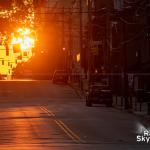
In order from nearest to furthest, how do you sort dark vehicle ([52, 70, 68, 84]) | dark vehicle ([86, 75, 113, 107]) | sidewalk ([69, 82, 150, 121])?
1. sidewalk ([69, 82, 150, 121])
2. dark vehicle ([86, 75, 113, 107])
3. dark vehicle ([52, 70, 68, 84])

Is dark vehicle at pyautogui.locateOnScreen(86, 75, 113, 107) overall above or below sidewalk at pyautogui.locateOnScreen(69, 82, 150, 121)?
above

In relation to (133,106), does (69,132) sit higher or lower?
higher

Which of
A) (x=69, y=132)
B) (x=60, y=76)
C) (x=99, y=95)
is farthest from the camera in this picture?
(x=60, y=76)

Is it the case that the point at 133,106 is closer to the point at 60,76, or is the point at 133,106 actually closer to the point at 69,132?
the point at 69,132

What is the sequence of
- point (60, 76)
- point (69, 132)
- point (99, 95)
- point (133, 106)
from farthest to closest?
point (60, 76)
point (99, 95)
point (133, 106)
point (69, 132)

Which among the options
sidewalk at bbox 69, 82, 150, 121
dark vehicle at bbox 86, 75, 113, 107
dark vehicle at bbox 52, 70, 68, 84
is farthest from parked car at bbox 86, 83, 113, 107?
dark vehicle at bbox 52, 70, 68, 84

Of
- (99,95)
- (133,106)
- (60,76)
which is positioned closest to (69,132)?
(133,106)

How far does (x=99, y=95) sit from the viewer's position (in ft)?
159

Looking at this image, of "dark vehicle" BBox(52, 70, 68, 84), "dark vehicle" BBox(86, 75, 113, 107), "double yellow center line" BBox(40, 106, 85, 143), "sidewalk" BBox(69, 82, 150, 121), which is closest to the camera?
"double yellow center line" BBox(40, 106, 85, 143)

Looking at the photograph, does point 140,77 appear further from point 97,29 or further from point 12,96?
point 97,29

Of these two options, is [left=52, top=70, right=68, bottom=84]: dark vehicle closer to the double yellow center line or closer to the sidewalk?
the sidewalk

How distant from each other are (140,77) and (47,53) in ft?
242

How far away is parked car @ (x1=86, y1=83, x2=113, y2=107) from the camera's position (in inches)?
1905

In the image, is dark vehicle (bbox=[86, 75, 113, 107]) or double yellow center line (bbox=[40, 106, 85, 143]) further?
dark vehicle (bbox=[86, 75, 113, 107])
